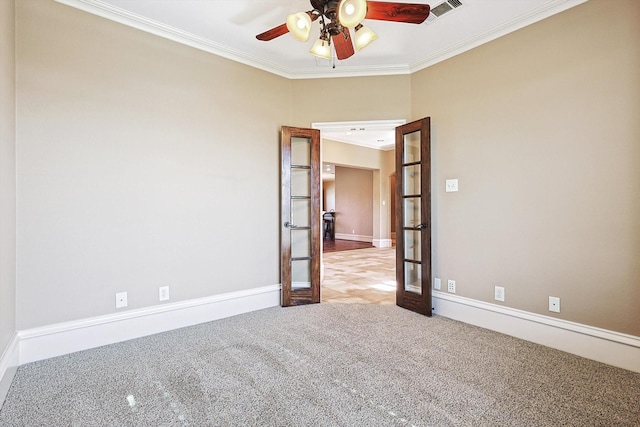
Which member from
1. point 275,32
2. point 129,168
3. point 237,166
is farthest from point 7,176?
point 275,32

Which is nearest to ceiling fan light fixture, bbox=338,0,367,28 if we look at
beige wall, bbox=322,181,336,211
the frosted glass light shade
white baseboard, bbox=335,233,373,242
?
the frosted glass light shade

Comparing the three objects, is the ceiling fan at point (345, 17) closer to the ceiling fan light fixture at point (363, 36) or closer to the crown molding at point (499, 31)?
the ceiling fan light fixture at point (363, 36)

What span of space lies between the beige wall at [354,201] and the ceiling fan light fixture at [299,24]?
337 inches

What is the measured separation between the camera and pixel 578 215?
2488 millimetres

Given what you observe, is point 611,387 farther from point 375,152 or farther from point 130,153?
point 375,152

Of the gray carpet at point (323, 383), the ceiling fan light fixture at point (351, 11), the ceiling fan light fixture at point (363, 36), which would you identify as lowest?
the gray carpet at point (323, 383)

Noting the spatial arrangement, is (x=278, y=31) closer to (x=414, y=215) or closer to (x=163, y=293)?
(x=414, y=215)

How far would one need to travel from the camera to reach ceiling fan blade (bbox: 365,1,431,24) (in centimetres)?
191

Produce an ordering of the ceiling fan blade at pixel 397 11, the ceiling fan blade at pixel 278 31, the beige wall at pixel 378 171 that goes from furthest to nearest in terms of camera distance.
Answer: the beige wall at pixel 378 171 < the ceiling fan blade at pixel 278 31 < the ceiling fan blade at pixel 397 11

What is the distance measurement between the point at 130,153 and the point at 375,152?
741cm

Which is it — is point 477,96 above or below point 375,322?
above

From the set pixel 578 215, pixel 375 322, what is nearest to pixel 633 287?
pixel 578 215

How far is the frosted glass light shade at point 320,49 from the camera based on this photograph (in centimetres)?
237

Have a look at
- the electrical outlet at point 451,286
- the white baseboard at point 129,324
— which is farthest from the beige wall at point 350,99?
the white baseboard at point 129,324
